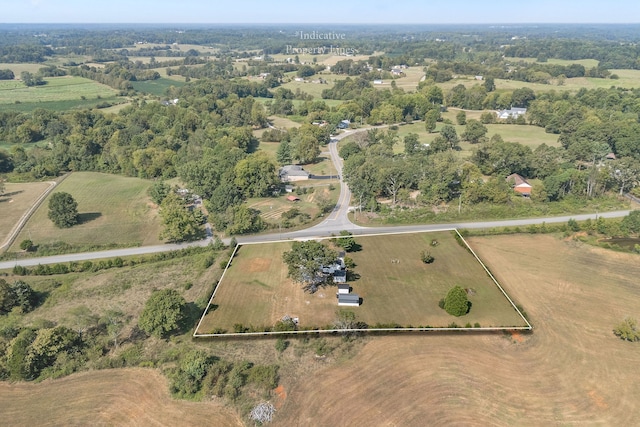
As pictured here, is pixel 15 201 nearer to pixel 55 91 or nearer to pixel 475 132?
pixel 475 132

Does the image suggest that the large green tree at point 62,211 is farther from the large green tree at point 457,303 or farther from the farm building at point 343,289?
the large green tree at point 457,303

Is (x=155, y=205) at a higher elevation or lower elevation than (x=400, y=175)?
lower

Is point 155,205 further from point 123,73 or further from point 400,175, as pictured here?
point 123,73

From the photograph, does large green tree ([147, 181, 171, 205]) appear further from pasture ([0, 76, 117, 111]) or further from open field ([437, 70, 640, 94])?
open field ([437, 70, 640, 94])

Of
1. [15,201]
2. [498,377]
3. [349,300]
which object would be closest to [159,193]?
[15,201]

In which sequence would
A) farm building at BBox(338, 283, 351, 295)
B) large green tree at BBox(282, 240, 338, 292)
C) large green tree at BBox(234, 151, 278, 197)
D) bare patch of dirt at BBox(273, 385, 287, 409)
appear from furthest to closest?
large green tree at BBox(234, 151, 278, 197) → large green tree at BBox(282, 240, 338, 292) → farm building at BBox(338, 283, 351, 295) → bare patch of dirt at BBox(273, 385, 287, 409)

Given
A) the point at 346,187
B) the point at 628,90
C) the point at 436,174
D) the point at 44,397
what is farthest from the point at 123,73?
the point at 628,90

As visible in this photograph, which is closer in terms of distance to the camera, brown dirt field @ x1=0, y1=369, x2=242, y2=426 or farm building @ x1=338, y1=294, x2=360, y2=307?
brown dirt field @ x1=0, y1=369, x2=242, y2=426

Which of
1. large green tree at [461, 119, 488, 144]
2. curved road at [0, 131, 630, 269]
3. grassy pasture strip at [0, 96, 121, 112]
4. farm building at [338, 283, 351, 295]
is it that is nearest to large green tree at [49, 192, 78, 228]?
curved road at [0, 131, 630, 269]
